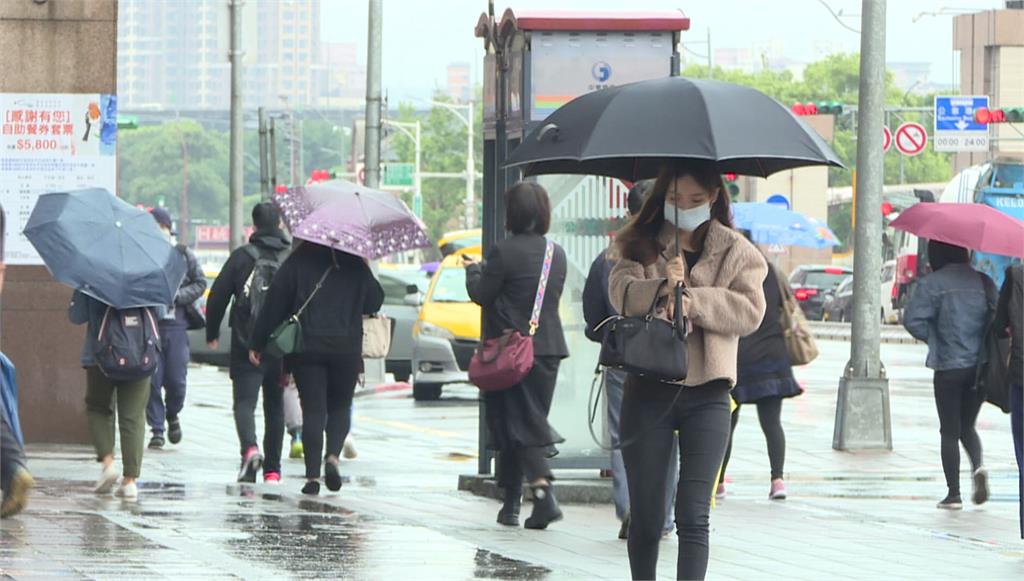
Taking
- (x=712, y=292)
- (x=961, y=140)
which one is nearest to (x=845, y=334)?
(x=961, y=140)

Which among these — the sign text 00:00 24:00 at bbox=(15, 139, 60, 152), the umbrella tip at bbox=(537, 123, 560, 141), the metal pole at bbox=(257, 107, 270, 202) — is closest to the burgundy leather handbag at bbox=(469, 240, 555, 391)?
the umbrella tip at bbox=(537, 123, 560, 141)

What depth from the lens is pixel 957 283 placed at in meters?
12.5

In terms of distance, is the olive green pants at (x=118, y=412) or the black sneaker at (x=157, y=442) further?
the black sneaker at (x=157, y=442)

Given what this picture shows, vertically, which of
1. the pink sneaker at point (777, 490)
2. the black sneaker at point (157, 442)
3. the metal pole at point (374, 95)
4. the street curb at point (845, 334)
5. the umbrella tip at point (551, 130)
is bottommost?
the street curb at point (845, 334)

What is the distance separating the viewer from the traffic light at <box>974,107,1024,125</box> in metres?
52.7

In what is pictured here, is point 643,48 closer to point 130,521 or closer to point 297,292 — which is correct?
point 297,292

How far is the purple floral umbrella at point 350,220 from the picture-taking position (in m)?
12.0

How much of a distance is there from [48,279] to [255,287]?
2.34 meters

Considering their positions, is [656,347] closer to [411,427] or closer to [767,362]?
[767,362]

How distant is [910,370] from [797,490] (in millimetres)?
17669

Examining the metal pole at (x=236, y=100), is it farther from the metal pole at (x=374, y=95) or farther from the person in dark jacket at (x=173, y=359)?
the person in dark jacket at (x=173, y=359)

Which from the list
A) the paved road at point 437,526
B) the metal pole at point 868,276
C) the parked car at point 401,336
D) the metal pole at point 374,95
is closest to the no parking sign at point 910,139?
the parked car at point 401,336

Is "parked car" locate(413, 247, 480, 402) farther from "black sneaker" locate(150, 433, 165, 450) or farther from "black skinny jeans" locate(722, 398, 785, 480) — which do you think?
"black skinny jeans" locate(722, 398, 785, 480)

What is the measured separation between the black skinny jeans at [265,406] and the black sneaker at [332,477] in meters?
0.99
